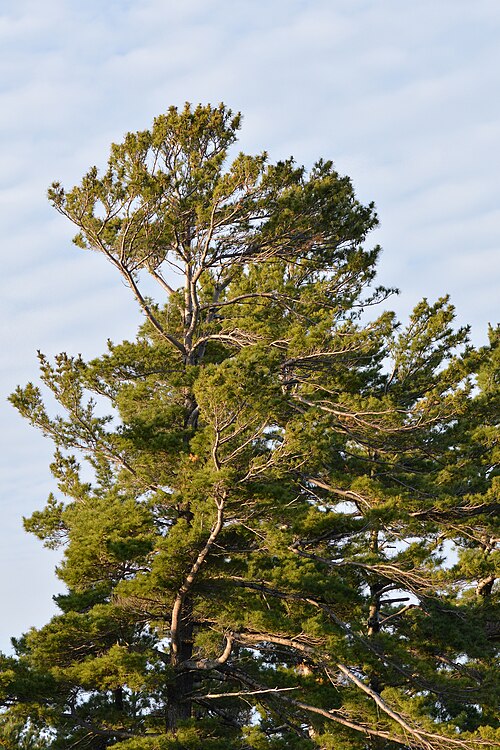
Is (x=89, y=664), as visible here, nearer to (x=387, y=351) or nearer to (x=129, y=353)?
(x=129, y=353)

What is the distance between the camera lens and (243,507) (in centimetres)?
1432

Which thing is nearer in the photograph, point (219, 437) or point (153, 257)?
point (219, 437)

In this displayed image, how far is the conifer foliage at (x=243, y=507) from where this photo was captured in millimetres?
14312

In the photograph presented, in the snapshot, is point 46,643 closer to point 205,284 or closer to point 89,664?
point 89,664

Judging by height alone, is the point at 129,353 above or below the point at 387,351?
below

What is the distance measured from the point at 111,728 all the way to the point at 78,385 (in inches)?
213

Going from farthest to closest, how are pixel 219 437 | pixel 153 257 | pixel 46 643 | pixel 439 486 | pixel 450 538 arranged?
pixel 450 538
pixel 439 486
pixel 153 257
pixel 46 643
pixel 219 437

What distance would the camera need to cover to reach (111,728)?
51.5 ft

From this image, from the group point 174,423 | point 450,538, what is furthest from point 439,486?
point 174,423

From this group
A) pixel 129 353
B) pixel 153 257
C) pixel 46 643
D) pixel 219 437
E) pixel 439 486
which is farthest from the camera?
pixel 439 486

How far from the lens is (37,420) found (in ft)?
55.5

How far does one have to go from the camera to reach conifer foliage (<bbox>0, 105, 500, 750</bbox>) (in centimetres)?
1431

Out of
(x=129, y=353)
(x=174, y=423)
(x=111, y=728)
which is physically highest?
(x=129, y=353)

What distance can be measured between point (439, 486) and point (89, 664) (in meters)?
7.57
